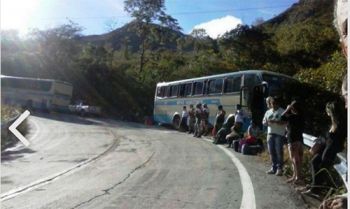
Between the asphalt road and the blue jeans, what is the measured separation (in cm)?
36

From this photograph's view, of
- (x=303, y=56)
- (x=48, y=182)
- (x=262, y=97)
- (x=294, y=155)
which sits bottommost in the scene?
(x=48, y=182)

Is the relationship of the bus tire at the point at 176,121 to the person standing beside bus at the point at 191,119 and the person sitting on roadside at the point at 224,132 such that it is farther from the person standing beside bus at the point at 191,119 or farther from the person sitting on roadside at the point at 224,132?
the person sitting on roadside at the point at 224,132

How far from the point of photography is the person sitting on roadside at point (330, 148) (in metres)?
8.33

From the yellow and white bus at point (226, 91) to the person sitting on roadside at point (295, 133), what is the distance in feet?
40.4

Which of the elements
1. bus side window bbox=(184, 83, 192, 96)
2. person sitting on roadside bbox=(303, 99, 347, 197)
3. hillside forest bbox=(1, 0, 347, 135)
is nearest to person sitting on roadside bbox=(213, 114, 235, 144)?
bus side window bbox=(184, 83, 192, 96)

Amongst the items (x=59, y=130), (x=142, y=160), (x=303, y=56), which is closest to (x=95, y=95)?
(x=303, y=56)

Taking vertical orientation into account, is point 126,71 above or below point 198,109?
above

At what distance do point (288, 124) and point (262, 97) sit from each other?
12.8 meters

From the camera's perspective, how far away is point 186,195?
28.1 feet

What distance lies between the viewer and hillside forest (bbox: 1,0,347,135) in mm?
46406

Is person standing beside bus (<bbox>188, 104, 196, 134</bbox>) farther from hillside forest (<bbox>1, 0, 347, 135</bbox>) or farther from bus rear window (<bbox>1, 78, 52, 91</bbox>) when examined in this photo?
bus rear window (<bbox>1, 78, 52, 91</bbox>)

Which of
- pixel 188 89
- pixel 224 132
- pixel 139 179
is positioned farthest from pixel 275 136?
pixel 188 89

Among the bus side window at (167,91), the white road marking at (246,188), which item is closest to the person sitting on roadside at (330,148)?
the white road marking at (246,188)

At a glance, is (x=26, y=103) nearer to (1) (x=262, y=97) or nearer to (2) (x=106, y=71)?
(2) (x=106, y=71)
